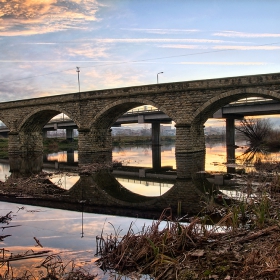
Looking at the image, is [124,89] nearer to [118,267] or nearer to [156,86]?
[156,86]

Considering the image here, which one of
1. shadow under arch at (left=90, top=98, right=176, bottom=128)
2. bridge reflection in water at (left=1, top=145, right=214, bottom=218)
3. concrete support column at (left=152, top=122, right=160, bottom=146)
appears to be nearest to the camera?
bridge reflection in water at (left=1, top=145, right=214, bottom=218)

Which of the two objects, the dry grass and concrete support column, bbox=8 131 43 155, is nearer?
the dry grass

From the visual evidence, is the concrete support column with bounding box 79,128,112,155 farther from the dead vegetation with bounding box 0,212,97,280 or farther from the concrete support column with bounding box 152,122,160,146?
the dead vegetation with bounding box 0,212,97,280

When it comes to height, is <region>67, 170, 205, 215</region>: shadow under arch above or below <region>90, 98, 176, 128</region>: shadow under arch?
below

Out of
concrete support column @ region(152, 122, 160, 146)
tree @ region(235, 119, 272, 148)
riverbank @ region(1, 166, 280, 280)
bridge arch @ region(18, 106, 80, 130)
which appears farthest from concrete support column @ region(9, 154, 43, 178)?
concrete support column @ region(152, 122, 160, 146)

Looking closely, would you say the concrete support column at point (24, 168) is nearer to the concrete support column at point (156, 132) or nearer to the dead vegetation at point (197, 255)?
the dead vegetation at point (197, 255)

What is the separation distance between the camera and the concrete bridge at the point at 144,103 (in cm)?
2451

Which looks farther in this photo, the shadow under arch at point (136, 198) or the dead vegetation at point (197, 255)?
the shadow under arch at point (136, 198)

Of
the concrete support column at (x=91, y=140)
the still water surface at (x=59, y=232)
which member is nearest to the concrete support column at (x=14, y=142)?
the concrete support column at (x=91, y=140)

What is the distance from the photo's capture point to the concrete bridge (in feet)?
80.4

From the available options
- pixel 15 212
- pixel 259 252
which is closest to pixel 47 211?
pixel 15 212

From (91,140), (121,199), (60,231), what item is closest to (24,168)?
(91,140)

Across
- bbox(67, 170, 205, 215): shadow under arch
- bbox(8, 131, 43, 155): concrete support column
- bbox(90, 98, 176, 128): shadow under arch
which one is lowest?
bbox(67, 170, 205, 215): shadow under arch

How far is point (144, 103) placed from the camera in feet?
94.5
